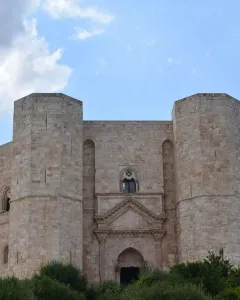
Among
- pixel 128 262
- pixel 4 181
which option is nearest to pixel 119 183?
pixel 128 262

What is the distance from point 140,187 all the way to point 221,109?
15.5 ft

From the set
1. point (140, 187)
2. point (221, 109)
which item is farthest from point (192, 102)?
point (140, 187)

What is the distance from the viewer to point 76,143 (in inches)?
1062

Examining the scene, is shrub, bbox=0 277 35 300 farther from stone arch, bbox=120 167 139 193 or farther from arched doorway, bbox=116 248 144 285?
stone arch, bbox=120 167 139 193

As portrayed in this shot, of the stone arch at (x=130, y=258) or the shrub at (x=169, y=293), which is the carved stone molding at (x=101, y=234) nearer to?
the stone arch at (x=130, y=258)

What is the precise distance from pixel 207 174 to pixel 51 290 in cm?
864

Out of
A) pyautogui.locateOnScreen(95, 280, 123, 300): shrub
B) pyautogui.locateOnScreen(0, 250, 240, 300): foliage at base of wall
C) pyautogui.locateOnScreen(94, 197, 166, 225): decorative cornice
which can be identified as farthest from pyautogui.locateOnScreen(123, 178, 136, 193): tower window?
pyautogui.locateOnScreen(95, 280, 123, 300): shrub

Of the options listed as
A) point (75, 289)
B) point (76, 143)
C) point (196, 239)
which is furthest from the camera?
point (76, 143)

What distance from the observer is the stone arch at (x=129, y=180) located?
1093 inches

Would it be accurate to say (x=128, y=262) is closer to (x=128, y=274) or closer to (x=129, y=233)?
(x=128, y=274)

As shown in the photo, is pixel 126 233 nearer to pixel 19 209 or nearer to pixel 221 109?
pixel 19 209

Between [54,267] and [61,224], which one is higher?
[61,224]

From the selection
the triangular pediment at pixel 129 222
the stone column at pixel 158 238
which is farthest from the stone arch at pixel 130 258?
the triangular pediment at pixel 129 222

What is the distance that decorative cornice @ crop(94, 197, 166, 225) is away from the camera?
27078 mm
